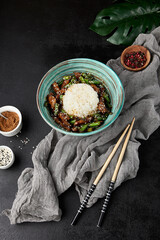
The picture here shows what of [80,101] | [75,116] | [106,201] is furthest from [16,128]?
[106,201]

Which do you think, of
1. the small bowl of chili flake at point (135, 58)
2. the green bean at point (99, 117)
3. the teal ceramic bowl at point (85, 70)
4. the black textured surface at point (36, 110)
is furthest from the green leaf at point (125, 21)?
the green bean at point (99, 117)

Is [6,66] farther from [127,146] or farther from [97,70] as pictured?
[127,146]

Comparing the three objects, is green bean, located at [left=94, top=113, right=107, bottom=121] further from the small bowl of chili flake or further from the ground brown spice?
the ground brown spice

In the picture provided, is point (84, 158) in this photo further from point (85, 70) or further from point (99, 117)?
point (85, 70)

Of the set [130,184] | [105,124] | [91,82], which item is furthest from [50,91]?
[130,184]

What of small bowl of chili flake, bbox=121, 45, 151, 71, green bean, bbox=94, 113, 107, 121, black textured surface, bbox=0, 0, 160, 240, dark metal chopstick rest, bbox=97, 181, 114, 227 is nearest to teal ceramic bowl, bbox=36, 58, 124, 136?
green bean, bbox=94, 113, 107, 121

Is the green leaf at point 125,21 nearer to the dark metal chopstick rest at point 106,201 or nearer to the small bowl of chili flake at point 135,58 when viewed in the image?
the small bowl of chili flake at point 135,58
